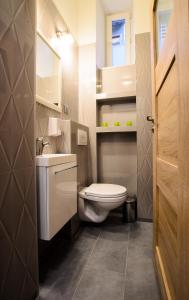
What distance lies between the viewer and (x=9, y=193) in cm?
74

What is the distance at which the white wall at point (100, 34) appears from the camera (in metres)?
2.32

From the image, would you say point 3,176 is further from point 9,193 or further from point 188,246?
point 188,246

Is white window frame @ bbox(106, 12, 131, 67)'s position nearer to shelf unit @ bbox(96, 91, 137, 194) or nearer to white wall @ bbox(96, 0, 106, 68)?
white wall @ bbox(96, 0, 106, 68)

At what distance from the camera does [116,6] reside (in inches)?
100.0

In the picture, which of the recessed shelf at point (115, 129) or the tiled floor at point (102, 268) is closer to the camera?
the tiled floor at point (102, 268)

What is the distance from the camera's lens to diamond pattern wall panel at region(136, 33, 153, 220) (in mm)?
1948

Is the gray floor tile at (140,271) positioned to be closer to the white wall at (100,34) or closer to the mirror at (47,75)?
the mirror at (47,75)

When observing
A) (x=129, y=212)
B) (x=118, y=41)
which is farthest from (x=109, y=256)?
(x=118, y=41)

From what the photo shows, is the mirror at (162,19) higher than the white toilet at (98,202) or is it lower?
higher

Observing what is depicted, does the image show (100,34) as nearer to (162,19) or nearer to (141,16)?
(141,16)

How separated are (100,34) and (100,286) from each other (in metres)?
2.91

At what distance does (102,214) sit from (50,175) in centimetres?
91

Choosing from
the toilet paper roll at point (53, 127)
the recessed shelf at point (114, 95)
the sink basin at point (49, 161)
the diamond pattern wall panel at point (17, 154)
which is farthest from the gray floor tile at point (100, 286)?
the recessed shelf at point (114, 95)

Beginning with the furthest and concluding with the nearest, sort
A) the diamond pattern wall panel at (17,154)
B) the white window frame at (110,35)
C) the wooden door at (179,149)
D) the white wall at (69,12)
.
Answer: the white window frame at (110,35), the white wall at (69,12), the diamond pattern wall panel at (17,154), the wooden door at (179,149)
